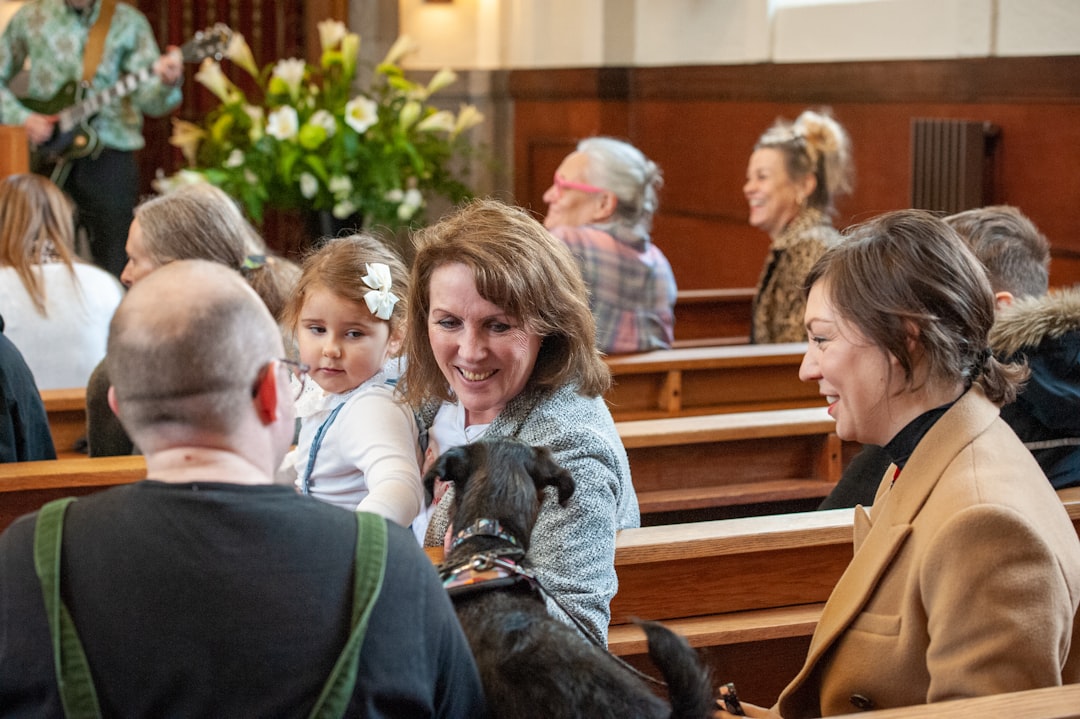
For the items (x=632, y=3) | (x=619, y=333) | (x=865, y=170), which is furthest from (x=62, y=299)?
(x=632, y=3)

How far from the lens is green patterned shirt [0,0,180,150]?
636cm

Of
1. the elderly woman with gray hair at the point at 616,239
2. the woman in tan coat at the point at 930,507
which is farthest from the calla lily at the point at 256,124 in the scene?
the woman in tan coat at the point at 930,507

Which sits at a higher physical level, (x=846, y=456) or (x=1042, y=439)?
(x=1042, y=439)

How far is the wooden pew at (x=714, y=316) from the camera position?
5711mm

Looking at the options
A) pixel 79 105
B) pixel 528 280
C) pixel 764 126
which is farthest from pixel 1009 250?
pixel 79 105

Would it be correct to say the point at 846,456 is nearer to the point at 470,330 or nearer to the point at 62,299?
the point at 470,330

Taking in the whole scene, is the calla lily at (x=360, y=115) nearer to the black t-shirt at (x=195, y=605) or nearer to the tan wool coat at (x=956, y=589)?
the tan wool coat at (x=956, y=589)

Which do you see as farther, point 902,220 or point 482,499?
point 902,220

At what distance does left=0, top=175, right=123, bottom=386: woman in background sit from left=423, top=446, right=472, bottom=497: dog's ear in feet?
8.56

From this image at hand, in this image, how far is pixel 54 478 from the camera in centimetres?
273

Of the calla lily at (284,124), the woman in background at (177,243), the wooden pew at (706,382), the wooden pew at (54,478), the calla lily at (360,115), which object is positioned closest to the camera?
the wooden pew at (54,478)

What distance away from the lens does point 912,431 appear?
1.76 meters

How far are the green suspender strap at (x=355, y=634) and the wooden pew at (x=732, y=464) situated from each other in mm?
1828

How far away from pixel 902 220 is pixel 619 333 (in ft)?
8.25
